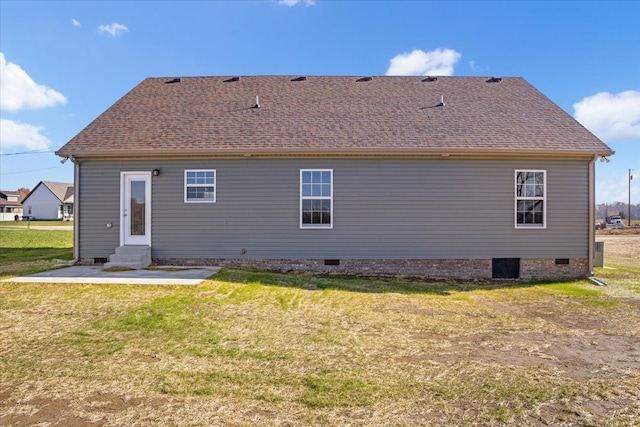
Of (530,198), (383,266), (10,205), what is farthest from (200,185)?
(10,205)

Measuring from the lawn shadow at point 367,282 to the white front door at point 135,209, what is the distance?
2.62 meters

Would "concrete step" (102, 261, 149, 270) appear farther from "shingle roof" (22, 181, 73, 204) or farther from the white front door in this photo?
"shingle roof" (22, 181, 73, 204)

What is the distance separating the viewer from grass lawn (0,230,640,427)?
10.1 feet

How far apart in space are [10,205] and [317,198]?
7558 centimetres

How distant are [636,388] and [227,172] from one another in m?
8.80

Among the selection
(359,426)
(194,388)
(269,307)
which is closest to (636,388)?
(359,426)

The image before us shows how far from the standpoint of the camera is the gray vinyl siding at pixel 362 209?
991cm

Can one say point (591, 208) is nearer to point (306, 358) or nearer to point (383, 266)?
point (383, 266)

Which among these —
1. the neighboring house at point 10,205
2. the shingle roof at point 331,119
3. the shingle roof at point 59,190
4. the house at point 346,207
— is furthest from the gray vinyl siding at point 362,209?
the neighboring house at point 10,205

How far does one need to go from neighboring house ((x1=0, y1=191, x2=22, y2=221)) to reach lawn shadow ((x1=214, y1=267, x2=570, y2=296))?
6981cm

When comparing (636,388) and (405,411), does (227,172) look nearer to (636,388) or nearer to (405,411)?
(405,411)

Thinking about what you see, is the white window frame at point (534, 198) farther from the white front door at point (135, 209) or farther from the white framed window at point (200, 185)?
the white front door at point (135, 209)

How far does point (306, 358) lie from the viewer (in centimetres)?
416

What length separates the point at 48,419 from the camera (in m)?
2.91
